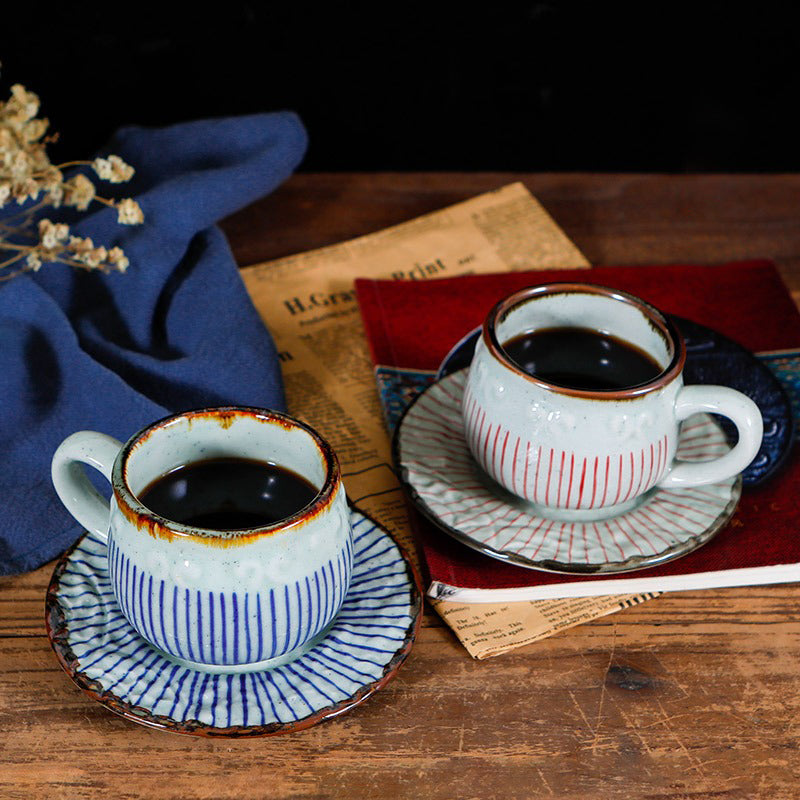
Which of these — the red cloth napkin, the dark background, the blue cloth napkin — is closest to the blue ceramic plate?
the red cloth napkin

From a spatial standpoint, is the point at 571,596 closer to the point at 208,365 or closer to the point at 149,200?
the point at 208,365

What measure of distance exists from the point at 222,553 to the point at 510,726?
0.16 metres

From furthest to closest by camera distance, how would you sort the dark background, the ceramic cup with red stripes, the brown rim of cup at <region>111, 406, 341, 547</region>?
1. the dark background
2. the ceramic cup with red stripes
3. the brown rim of cup at <region>111, 406, 341, 547</region>

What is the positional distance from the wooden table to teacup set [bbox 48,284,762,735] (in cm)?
3

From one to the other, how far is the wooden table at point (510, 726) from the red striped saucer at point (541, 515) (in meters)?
0.03

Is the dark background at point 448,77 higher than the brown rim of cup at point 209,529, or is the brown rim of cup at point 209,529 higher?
the brown rim of cup at point 209,529

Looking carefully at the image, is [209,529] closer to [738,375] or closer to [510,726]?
[510,726]

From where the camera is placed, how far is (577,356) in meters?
0.57

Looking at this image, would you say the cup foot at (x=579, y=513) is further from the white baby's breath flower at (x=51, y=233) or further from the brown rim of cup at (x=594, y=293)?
the white baby's breath flower at (x=51, y=233)

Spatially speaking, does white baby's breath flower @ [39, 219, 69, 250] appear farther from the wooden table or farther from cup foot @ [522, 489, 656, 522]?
cup foot @ [522, 489, 656, 522]

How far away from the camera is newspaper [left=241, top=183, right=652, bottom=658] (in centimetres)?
52

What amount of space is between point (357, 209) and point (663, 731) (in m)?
0.57

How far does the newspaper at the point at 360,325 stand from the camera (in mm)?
521

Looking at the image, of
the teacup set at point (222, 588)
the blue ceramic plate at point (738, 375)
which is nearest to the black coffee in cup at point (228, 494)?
the teacup set at point (222, 588)
